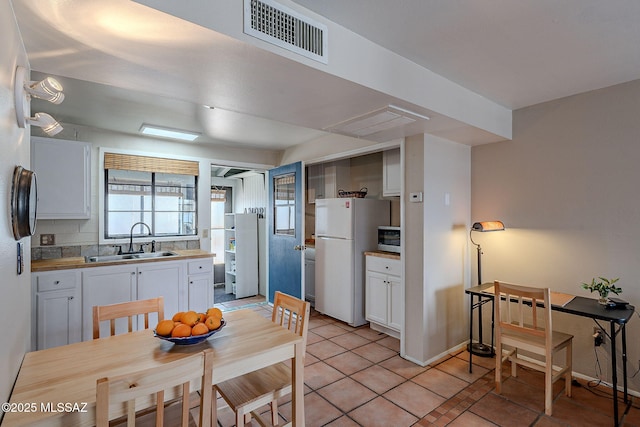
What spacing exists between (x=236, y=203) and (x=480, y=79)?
5.35m

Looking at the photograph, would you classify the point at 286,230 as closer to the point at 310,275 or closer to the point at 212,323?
the point at 310,275

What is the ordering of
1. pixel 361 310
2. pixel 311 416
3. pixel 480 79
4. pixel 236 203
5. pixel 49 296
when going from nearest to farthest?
1. pixel 311 416
2. pixel 480 79
3. pixel 49 296
4. pixel 361 310
5. pixel 236 203

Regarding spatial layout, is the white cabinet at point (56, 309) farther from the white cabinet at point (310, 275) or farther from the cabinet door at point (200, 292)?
the white cabinet at point (310, 275)

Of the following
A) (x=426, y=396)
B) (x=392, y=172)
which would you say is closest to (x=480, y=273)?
(x=426, y=396)

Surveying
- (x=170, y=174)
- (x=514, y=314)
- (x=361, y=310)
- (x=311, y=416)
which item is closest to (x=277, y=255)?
(x=361, y=310)

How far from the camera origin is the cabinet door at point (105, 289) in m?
2.90

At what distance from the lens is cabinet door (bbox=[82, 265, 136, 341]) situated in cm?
290

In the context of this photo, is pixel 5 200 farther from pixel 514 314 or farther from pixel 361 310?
pixel 514 314

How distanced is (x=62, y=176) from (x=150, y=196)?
37.9 inches

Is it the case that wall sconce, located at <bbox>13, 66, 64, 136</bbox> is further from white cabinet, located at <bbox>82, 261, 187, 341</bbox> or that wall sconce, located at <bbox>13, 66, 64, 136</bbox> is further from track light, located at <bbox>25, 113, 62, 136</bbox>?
white cabinet, located at <bbox>82, 261, 187, 341</bbox>

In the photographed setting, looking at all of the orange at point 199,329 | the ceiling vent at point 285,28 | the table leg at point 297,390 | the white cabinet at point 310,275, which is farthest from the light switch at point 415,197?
the orange at point 199,329

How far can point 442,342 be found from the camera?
309 centimetres

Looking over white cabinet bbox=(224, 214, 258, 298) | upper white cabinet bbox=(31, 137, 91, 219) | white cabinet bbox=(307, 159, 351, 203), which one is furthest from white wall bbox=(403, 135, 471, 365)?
upper white cabinet bbox=(31, 137, 91, 219)

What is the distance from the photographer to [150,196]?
3904 millimetres
